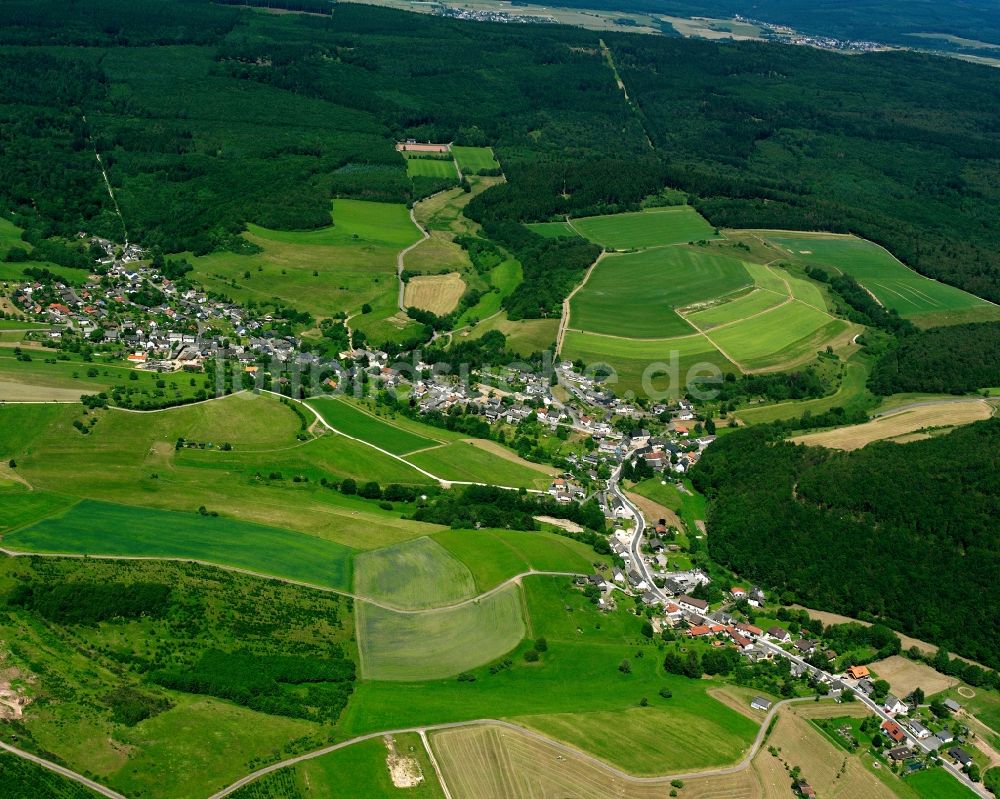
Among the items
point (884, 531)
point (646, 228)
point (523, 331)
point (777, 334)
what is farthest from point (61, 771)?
point (646, 228)

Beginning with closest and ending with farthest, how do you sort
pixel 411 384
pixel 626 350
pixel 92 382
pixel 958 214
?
pixel 92 382 < pixel 411 384 < pixel 626 350 < pixel 958 214

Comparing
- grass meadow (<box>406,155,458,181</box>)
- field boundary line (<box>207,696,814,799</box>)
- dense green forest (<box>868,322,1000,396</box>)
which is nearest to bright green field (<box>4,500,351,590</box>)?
field boundary line (<box>207,696,814,799</box>)

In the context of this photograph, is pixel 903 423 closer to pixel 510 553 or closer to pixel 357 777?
pixel 510 553

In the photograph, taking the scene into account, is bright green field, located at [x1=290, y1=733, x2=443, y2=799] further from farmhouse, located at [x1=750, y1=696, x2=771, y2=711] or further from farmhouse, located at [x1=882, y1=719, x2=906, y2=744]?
farmhouse, located at [x1=882, y1=719, x2=906, y2=744]

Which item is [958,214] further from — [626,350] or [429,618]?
[429,618]

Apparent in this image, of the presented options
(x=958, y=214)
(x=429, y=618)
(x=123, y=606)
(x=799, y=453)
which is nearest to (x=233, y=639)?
(x=123, y=606)
